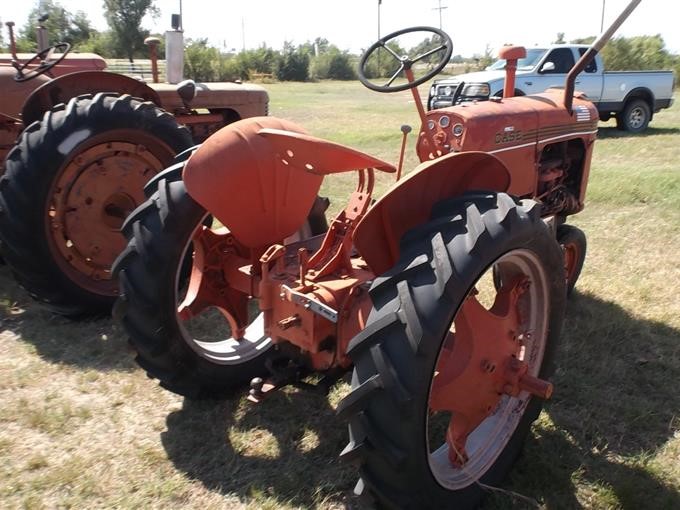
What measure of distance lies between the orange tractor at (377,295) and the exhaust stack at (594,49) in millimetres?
38

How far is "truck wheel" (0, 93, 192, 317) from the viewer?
12.3 feet

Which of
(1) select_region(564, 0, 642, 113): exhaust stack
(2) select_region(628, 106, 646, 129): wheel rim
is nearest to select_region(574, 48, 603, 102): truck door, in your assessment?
(2) select_region(628, 106, 646, 129): wheel rim

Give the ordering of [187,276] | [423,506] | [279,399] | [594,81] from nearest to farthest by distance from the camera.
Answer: [423,506] < [279,399] < [187,276] < [594,81]

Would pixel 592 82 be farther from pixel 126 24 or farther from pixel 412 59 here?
pixel 126 24

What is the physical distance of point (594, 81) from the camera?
12734mm

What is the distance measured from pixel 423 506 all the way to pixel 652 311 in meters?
2.74

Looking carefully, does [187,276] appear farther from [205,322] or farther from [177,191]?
[177,191]

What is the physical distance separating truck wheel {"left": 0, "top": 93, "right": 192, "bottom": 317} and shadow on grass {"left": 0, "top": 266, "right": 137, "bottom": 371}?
0.43 ft

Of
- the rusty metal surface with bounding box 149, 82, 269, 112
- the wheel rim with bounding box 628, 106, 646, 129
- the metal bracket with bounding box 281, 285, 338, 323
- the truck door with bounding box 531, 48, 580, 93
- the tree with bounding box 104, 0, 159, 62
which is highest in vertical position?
the tree with bounding box 104, 0, 159, 62

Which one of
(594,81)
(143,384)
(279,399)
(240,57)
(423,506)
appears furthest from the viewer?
(240,57)

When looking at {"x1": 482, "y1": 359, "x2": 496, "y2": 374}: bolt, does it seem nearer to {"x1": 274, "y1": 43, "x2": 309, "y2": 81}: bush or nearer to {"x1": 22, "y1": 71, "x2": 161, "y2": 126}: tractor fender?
{"x1": 22, "y1": 71, "x2": 161, "y2": 126}: tractor fender

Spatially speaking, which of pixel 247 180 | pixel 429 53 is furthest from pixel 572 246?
pixel 247 180

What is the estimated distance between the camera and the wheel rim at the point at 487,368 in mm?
2246

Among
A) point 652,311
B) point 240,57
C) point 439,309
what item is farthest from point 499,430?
point 240,57
